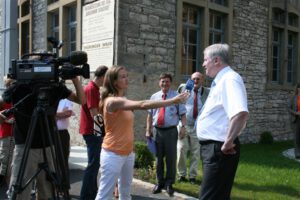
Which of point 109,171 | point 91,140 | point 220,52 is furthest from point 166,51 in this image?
point 220,52

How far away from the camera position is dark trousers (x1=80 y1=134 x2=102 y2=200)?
210 inches

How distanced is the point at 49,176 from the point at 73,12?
9053 mm

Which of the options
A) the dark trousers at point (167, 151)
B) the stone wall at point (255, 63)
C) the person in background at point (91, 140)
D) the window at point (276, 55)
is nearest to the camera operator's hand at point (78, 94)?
the person in background at point (91, 140)

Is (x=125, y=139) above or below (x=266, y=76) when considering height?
below

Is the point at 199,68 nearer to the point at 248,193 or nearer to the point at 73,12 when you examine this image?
the point at 73,12

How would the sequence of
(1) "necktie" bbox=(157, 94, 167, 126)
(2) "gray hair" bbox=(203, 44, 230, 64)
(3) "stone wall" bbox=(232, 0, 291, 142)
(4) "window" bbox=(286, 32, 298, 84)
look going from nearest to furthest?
(2) "gray hair" bbox=(203, 44, 230, 64) < (1) "necktie" bbox=(157, 94, 167, 126) < (3) "stone wall" bbox=(232, 0, 291, 142) < (4) "window" bbox=(286, 32, 298, 84)

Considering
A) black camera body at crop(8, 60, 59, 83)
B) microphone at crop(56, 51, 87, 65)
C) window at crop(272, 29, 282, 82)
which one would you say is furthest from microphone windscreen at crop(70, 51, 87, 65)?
window at crop(272, 29, 282, 82)

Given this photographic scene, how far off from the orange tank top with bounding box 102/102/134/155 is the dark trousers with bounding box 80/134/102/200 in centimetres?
111

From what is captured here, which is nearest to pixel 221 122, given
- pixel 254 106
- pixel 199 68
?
pixel 199 68

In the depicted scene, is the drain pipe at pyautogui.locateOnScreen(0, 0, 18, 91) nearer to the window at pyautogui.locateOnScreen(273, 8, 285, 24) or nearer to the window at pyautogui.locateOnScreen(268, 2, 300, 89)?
the window at pyautogui.locateOnScreen(268, 2, 300, 89)

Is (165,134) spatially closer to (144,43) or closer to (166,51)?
(144,43)

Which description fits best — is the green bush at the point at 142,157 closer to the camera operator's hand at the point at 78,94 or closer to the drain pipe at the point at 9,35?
the drain pipe at the point at 9,35

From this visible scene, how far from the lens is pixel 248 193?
6543 mm

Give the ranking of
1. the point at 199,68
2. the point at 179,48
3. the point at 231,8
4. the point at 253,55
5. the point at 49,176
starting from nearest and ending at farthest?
the point at 49,176 < the point at 179,48 < the point at 199,68 < the point at 231,8 < the point at 253,55
